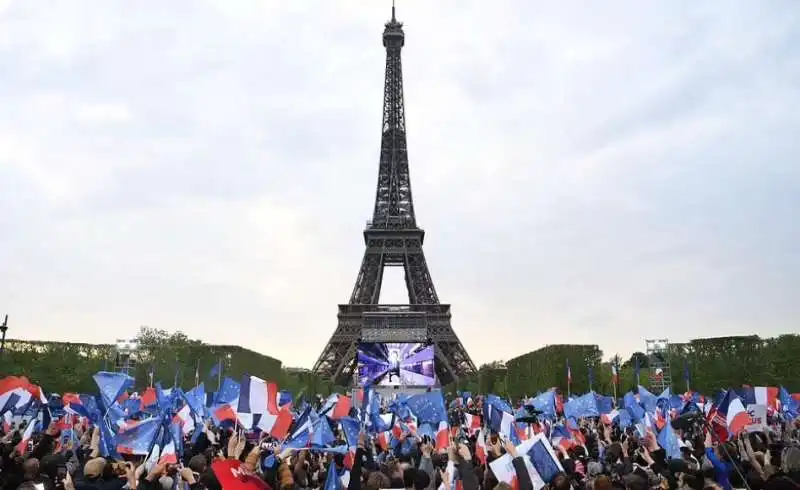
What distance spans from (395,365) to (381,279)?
14.0m

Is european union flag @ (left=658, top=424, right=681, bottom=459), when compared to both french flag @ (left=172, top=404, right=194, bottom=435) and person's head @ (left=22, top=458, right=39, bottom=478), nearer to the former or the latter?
person's head @ (left=22, top=458, right=39, bottom=478)

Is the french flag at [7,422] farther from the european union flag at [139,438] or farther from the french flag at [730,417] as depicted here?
the french flag at [730,417]

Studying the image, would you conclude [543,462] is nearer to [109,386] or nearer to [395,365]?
[109,386]

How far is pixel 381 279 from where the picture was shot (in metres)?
63.8

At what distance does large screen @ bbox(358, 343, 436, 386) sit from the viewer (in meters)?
51.1

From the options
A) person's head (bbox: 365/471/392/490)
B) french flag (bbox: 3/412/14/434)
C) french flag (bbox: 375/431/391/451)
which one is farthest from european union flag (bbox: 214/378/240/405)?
person's head (bbox: 365/471/392/490)

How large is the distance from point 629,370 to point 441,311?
17378 mm

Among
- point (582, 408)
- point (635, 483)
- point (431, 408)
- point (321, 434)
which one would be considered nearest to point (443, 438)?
point (431, 408)

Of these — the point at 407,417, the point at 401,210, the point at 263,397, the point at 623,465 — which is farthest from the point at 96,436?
the point at 401,210

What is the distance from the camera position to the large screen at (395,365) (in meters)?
51.1

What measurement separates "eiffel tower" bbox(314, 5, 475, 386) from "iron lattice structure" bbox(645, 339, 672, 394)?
61.4ft

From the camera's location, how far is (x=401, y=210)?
65875 millimetres

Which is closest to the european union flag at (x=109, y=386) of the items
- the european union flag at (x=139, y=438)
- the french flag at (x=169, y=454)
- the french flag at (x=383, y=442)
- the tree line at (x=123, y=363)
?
the european union flag at (x=139, y=438)

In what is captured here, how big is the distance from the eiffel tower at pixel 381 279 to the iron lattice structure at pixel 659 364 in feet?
61.4
